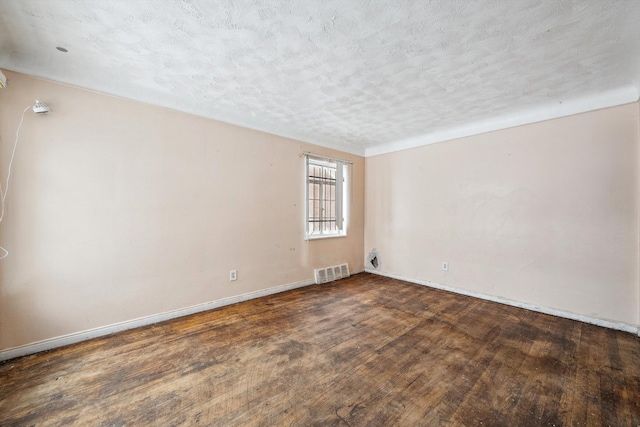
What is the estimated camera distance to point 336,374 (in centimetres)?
191

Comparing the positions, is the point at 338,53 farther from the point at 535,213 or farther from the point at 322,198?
the point at 535,213

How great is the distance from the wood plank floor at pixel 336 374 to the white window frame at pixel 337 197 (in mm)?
1667

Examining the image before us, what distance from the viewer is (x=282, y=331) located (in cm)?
262

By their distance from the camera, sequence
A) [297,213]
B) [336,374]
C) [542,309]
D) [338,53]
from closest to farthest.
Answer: [336,374] → [338,53] → [542,309] → [297,213]

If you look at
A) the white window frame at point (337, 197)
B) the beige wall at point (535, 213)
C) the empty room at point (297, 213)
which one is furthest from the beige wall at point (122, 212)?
the beige wall at point (535, 213)

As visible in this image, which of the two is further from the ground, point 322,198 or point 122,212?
point 322,198

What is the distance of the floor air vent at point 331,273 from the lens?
4348mm

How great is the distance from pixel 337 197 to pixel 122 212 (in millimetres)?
3164

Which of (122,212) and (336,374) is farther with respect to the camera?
(122,212)

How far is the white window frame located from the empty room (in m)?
0.14

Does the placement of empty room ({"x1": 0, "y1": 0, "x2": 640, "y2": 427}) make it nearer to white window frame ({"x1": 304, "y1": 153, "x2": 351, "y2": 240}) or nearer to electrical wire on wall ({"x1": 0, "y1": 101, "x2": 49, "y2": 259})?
electrical wire on wall ({"x1": 0, "y1": 101, "x2": 49, "y2": 259})

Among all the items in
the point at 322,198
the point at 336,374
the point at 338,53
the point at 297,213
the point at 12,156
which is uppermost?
the point at 338,53

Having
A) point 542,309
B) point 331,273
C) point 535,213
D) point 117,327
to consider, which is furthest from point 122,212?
point 542,309

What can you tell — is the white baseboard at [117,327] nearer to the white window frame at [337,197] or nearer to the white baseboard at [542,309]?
the white window frame at [337,197]
